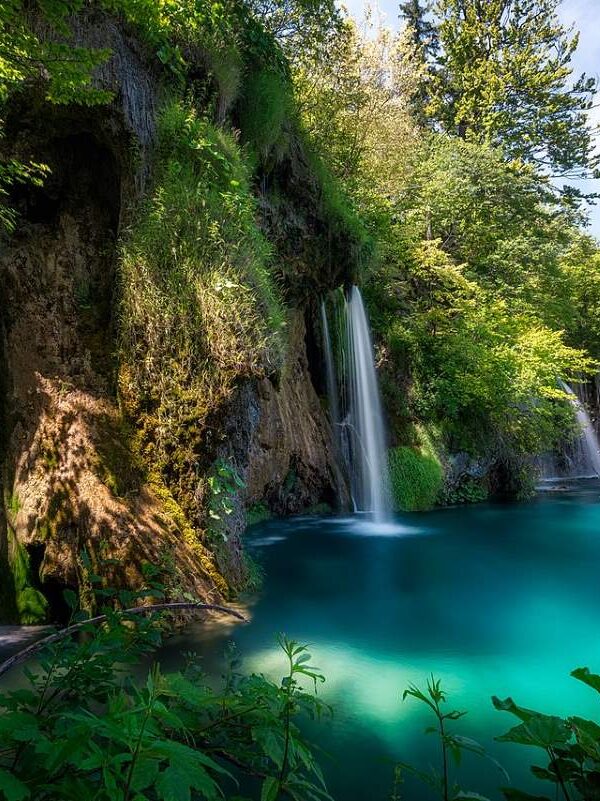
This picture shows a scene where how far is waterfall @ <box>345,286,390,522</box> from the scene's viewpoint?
37.9 ft

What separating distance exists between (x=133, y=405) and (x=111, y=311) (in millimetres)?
957

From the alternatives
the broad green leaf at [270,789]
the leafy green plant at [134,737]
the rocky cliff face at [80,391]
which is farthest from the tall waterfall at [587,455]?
the broad green leaf at [270,789]

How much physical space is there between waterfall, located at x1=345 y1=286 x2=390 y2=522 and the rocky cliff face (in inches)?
238

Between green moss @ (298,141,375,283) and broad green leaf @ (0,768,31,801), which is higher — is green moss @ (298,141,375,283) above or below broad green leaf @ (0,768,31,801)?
above

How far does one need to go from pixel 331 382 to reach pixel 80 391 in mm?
7185

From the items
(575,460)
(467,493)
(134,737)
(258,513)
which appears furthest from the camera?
(575,460)

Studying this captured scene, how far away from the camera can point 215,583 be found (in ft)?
15.8

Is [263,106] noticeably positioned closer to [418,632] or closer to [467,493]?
[418,632]

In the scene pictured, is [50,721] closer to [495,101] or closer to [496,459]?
[496,459]

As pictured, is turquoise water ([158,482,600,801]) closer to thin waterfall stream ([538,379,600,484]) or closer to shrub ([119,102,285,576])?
shrub ([119,102,285,576])

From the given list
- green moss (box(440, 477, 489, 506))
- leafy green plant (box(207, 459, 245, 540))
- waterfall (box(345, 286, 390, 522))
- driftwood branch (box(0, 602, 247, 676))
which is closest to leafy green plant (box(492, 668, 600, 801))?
driftwood branch (box(0, 602, 247, 676))

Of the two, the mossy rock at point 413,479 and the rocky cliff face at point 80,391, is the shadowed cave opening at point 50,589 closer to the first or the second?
the rocky cliff face at point 80,391

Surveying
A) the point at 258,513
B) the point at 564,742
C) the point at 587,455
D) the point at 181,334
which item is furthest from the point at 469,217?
the point at 564,742

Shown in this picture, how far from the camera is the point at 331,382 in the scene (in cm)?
1164
